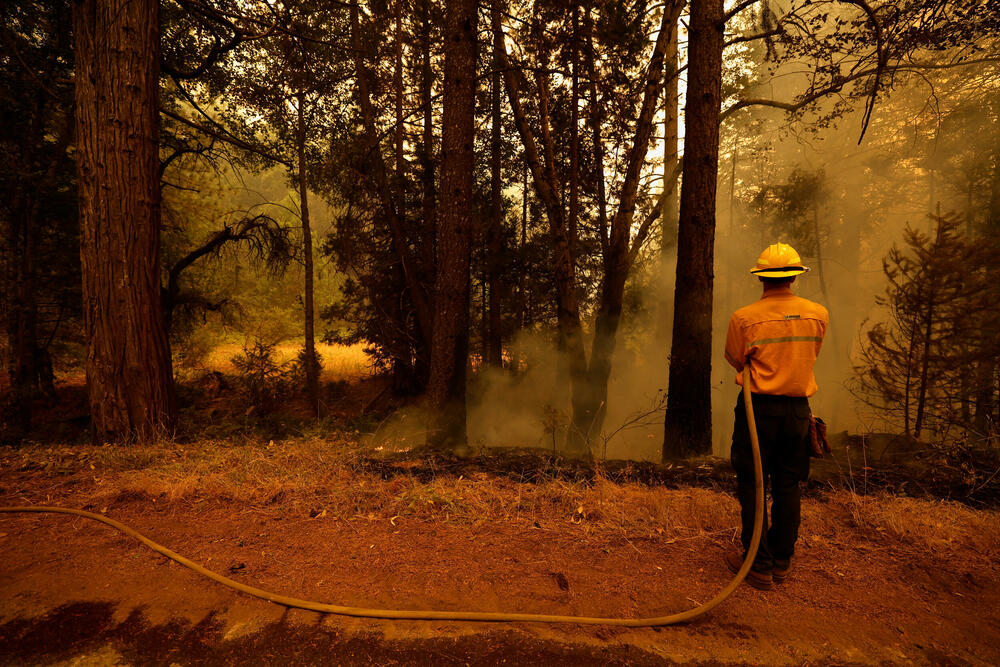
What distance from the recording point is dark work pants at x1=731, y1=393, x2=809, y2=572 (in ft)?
9.75

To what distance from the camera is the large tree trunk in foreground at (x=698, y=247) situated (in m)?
6.16

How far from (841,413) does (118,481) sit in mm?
22673

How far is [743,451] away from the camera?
3.12 m

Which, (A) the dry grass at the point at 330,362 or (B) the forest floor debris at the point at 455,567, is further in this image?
(A) the dry grass at the point at 330,362

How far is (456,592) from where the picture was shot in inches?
110

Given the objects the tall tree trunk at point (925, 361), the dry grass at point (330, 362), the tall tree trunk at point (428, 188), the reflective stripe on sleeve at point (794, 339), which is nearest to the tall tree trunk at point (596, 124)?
the tall tree trunk at point (428, 188)

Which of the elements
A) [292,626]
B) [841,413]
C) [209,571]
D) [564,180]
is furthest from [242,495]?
[841,413]

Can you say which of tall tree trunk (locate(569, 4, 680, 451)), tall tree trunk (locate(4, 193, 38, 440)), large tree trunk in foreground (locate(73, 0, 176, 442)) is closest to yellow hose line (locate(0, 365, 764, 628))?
large tree trunk in foreground (locate(73, 0, 176, 442))

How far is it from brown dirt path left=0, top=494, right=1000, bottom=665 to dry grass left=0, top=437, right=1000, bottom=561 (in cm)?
14

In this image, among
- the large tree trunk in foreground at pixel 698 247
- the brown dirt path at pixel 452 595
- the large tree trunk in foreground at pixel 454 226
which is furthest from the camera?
the large tree trunk in foreground at pixel 454 226

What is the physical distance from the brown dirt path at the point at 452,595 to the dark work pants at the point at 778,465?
0.26m

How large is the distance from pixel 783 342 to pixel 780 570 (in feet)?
4.91

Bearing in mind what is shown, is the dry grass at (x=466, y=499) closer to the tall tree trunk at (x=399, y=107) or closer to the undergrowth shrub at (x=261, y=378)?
the tall tree trunk at (x=399, y=107)

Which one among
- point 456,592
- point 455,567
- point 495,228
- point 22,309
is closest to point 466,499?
point 455,567
